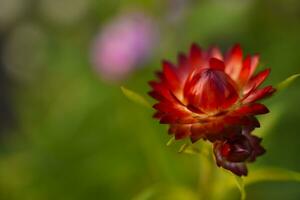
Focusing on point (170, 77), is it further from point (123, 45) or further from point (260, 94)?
point (123, 45)

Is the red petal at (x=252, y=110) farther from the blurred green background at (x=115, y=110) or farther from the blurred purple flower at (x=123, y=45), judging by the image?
the blurred purple flower at (x=123, y=45)

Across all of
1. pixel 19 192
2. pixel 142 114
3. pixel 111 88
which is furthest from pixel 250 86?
pixel 111 88

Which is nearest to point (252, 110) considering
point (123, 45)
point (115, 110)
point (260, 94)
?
point (260, 94)

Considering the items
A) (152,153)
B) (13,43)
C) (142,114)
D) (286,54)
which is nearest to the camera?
(152,153)

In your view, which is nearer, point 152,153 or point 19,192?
point 152,153

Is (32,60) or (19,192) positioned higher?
(32,60)

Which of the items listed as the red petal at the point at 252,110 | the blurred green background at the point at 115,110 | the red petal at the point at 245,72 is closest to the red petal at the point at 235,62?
the red petal at the point at 245,72

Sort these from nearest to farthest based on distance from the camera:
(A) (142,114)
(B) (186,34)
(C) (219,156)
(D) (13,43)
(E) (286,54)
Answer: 1. (C) (219,156)
2. (A) (142,114)
3. (E) (286,54)
4. (B) (186,34)
5. (D) (13,43)

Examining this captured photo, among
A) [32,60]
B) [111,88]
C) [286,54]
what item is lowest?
[286,54]

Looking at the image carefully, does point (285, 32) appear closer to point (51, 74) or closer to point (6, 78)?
point (51, 74)
